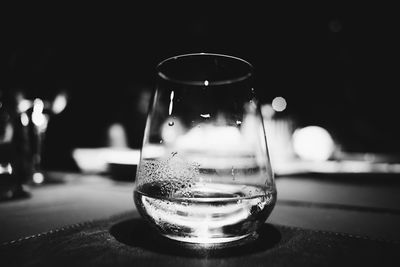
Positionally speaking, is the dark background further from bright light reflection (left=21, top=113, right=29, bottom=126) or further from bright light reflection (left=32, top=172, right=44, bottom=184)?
bright light reflection (left=32, top=172, right=44, bottom=184)

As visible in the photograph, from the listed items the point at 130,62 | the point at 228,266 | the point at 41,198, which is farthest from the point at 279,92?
the point at 228,266

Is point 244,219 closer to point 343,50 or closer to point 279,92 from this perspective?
point 279,92

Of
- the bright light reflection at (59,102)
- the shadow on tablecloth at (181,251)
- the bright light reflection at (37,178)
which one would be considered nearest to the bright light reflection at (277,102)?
the bright light reflection at (59,102)

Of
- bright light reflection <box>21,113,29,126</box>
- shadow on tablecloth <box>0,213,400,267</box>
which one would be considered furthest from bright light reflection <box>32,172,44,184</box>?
shadow on tablecloth <box>0,213,400,267</box>

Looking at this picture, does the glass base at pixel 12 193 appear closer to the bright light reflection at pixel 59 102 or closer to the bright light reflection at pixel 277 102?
the bright light reflection at pixel 59 102

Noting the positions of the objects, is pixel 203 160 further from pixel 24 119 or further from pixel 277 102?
pixel 277 102
